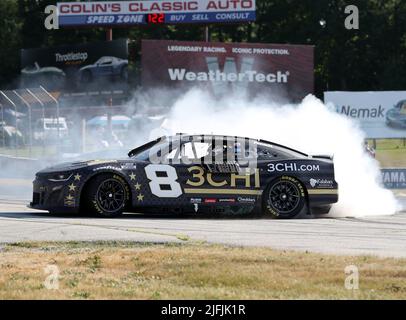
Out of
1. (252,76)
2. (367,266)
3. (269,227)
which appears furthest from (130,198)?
(252,76)

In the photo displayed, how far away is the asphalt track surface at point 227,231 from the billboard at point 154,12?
22548 mm

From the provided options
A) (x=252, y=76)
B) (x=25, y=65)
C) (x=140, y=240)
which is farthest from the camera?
(x=25, y=65)

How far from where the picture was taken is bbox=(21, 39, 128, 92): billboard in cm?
3459

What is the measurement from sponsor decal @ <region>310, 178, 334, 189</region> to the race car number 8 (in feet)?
6.71

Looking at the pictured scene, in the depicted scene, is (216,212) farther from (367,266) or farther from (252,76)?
(252,76)

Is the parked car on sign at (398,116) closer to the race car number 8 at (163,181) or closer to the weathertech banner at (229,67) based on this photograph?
the weathertech banner at (229,67)

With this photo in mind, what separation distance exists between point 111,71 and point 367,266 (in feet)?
89.6

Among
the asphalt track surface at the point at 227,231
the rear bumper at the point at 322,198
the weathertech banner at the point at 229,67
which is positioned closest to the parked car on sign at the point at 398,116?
the weathertech banner at the point at 229,67

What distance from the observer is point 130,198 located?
1266cm

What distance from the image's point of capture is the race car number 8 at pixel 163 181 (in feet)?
41.6

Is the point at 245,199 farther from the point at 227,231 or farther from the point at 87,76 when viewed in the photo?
the point at 87,76

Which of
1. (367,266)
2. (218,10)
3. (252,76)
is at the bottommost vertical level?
(367,266)

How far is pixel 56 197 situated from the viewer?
12.5 metres

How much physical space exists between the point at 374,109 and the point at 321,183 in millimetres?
14350
